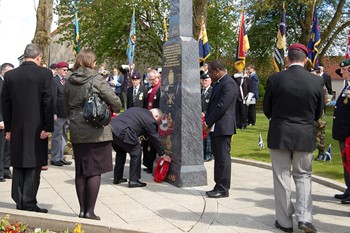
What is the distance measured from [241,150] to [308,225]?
21.8 ft

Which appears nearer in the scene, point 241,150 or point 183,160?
point 183,160

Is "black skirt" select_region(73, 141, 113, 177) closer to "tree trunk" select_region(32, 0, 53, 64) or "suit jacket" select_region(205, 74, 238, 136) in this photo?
"suit jacket" select_region(205, 74, 238, 136)

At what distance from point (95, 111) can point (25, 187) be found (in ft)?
5.30

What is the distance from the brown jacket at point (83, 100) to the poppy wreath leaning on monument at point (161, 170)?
8.05 ft

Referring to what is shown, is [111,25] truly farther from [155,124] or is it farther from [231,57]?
[155,124]

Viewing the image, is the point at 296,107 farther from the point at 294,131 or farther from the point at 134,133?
the point at 134,133

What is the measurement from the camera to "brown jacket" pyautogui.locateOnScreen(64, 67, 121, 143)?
15.8 ft

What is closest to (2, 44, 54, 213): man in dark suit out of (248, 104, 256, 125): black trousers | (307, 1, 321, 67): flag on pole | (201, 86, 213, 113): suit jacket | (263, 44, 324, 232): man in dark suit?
(263, 44, 324, 232): man in dark suit

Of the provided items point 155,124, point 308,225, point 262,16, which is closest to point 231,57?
point 262,16

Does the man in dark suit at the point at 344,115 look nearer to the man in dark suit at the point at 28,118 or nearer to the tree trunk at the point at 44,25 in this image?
the man in dark suit at the point at 28,118

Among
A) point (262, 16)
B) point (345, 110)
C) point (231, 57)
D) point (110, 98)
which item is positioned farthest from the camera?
point (231, 57)

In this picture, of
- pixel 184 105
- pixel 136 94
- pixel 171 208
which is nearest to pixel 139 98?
pixel 136 94

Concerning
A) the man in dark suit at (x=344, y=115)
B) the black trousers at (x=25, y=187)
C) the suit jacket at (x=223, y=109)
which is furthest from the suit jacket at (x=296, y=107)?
the black trousers at (x=25, y=187)

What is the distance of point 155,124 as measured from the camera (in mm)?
7113
